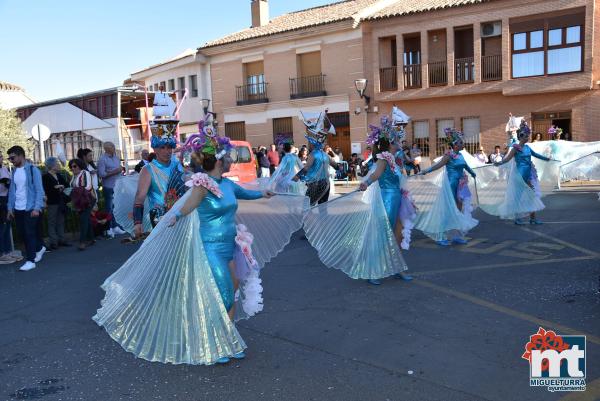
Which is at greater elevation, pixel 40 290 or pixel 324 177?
pixel 324 177

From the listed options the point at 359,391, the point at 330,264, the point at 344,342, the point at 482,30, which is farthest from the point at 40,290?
the point at 482,30

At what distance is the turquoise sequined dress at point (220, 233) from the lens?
4.17 m

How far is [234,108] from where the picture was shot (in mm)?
28594

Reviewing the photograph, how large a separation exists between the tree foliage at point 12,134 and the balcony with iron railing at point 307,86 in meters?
12.1

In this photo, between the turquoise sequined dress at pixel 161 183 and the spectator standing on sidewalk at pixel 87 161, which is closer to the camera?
the turquoise sequined dress at pixel 161 183

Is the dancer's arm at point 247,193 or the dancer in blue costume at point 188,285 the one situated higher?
the dancer's arm at point 247,193

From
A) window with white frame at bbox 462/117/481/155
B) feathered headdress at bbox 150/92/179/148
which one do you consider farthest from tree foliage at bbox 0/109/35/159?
feathered headdress at bbox 150/92/179/148

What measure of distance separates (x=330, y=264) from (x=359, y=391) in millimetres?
2710

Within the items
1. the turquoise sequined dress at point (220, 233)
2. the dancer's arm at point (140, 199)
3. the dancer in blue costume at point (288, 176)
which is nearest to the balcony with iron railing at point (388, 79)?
the dancer in blue costume at point (288, 176)

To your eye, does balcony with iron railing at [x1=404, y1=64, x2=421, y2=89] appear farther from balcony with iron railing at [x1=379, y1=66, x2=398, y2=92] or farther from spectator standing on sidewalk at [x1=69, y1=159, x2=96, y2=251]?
spectator standing on sidewalk at [x1=69, y1=159, x2=96, y2=251]

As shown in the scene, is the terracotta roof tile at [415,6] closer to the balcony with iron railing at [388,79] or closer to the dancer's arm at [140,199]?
the balcony with iron railing at [388,79]

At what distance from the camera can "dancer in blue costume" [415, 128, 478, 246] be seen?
27.1 feet

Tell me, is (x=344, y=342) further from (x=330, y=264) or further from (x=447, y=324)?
(x=330, y=264)

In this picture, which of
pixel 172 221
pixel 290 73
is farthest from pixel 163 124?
pixel 290 73
